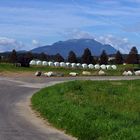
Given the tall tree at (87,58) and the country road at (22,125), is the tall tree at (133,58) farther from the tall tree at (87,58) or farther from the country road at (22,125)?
the country road at (22,125)

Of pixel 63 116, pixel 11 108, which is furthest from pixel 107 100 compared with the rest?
pixel 63 116

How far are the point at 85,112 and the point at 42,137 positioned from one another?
3288mm

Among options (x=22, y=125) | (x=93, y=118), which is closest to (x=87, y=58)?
(x=22, y=125)

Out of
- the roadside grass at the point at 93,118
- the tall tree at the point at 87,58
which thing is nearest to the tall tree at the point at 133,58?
the tall tree at the point at 87,58

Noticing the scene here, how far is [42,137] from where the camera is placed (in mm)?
15391

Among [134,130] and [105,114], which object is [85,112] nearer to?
[105,114]

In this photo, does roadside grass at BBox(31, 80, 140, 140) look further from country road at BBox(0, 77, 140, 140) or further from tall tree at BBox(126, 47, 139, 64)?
tall tree at BBox(126, 47, 139, 64)

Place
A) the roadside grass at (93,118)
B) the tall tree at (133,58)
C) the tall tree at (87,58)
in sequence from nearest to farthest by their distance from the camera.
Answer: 1. the roadside grass at (93,118)
2. the tall tree at (133,58)
3. the tall tree at (87,58)

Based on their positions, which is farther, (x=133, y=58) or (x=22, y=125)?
(x=133, y=58)

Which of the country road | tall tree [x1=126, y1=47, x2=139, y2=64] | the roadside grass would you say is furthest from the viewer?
tall tree [x1=126, y1=47, x2=139, y2=64]

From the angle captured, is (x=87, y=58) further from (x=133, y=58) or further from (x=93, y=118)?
(x=93, y=118)

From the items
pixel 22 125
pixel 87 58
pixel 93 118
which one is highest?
pixel 87 58

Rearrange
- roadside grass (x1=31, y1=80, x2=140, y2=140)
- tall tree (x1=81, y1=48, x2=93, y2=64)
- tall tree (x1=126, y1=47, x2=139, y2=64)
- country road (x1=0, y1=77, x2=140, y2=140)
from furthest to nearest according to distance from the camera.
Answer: tall tree (x1=81, y1=48, x2=93, y2=64) < tall tree (x1=126, y1=47, x2=139, y2=64) < country road (x1=0, y1=77, x2=140, y2=140) < roadside grass (x1=31, y1=80, x2=140, y2=140)

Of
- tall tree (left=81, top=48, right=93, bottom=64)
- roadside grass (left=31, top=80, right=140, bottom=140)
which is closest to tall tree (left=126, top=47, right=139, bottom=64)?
tall tree (left=81, top=48, right=93, bottom=64)
